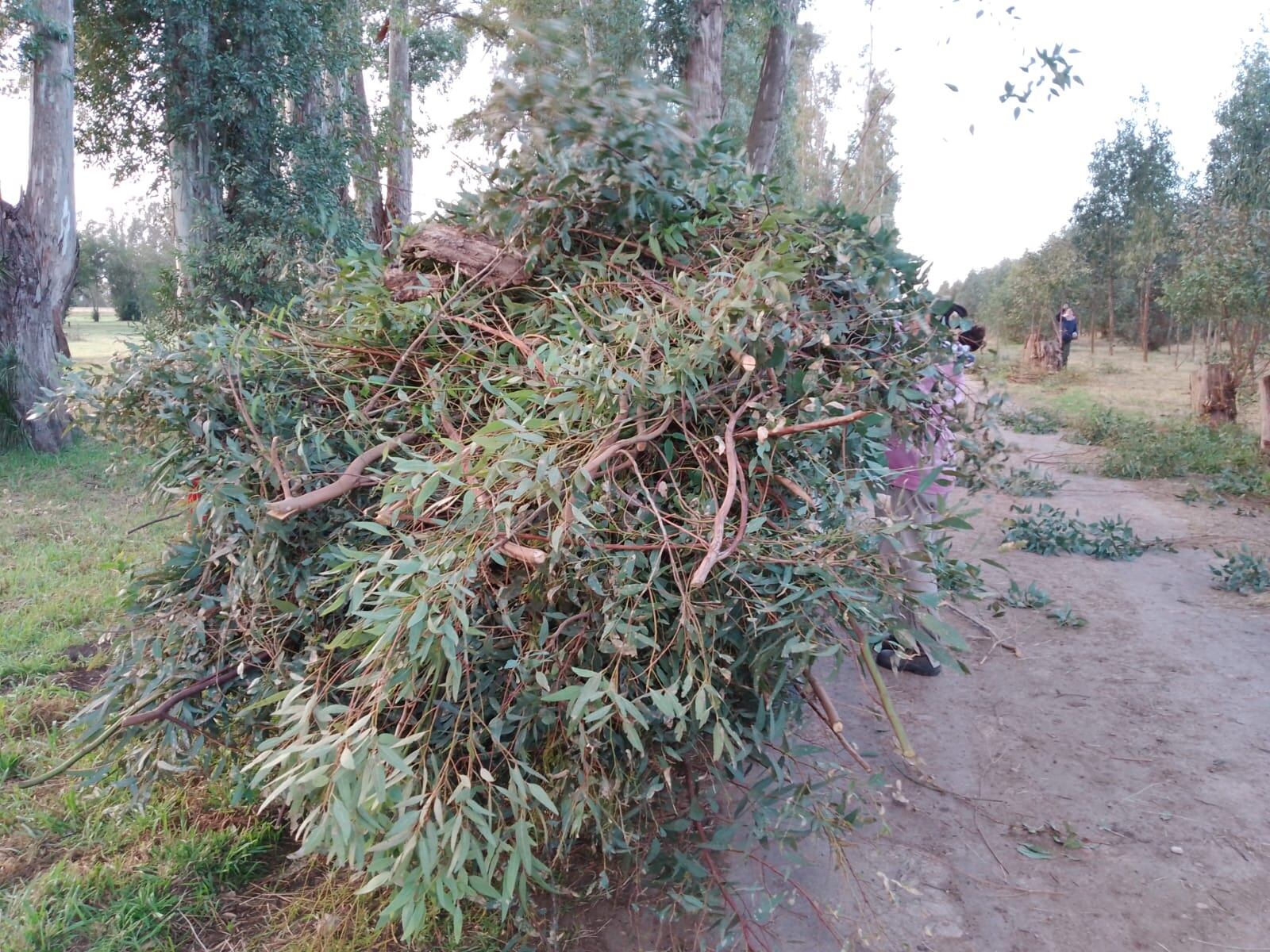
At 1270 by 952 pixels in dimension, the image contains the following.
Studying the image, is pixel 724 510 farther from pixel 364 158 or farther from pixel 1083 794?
pixel 364 158

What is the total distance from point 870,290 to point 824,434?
0.60m

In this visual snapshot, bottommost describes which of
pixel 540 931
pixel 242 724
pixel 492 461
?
pixel 540 931

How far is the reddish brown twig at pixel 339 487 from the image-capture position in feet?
6.93

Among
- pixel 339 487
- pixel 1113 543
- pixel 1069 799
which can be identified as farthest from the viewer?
pixel 1113 543

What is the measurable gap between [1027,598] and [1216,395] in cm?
811

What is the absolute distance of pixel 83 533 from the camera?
6.09 metres

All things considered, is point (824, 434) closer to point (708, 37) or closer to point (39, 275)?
point (39, 275)

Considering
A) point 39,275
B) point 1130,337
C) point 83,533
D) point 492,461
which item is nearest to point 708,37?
point 39,275

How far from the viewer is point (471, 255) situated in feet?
9.29

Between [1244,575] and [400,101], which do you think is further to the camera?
[400,101]

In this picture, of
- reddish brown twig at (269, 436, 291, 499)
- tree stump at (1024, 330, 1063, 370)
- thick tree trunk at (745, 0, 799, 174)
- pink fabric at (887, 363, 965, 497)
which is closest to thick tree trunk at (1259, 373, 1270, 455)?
thick tree trunk at (745, 0, 799, 174)

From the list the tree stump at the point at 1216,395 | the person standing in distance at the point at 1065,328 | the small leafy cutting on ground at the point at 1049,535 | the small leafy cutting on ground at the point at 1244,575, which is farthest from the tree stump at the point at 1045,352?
the small leafy cutting on ground at the point at 1244,575

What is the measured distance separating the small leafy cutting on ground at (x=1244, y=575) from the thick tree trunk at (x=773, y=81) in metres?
7.97

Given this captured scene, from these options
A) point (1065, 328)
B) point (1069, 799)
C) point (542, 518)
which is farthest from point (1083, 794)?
point (1065, 328)
